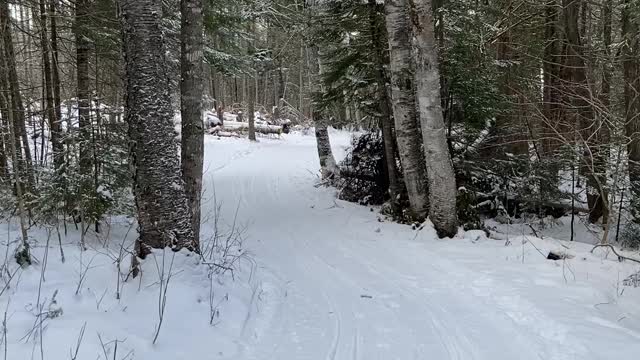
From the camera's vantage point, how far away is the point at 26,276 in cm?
451

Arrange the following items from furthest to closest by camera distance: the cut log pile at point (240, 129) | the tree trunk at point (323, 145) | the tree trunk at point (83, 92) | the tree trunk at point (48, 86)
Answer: the cut log pile at point (240, 129)
the tree trunk at point (323, 145)
the tree trunk at point (48, 86)
the tree trunk at point (83, 92)

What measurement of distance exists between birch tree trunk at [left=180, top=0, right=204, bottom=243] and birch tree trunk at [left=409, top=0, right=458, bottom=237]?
10.7 feet

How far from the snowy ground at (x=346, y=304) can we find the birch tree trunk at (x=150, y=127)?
1.36 ft

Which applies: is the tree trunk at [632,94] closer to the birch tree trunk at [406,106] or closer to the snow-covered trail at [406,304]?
the birch tree trunk at [406,106]

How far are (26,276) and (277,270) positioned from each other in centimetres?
289

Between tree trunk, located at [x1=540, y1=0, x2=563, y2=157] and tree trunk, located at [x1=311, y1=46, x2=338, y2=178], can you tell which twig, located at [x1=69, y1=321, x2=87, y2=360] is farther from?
tree trunk, located at [x1=311, y1=46, x2=338, y2=178]

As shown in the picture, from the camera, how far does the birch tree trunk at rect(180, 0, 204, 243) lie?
20.8 ft

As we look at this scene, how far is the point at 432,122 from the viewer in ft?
25.0

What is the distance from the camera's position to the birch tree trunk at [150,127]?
209 inches

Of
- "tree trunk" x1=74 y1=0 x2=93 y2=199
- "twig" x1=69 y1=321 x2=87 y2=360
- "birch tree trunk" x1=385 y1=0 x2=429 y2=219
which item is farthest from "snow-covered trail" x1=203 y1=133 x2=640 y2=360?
"tree trunk" x1=74 y1=0 x2=93 y2=199

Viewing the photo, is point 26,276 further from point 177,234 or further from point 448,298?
point 448,298

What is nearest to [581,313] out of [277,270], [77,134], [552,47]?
[277,270]

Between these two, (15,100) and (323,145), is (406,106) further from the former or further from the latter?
(323,145)

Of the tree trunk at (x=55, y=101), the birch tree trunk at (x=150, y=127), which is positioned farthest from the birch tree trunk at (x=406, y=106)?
the tree trunk at (x=55, y=101)
